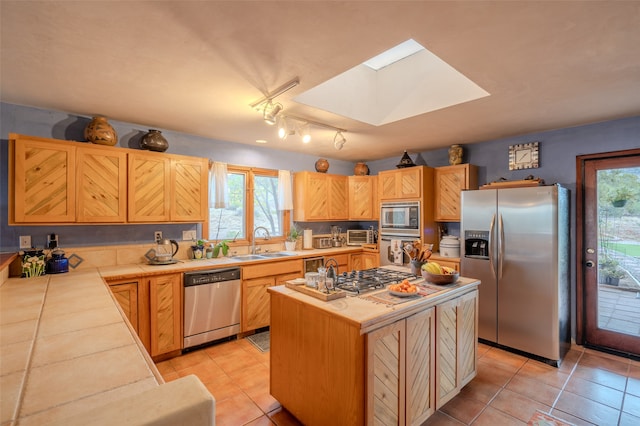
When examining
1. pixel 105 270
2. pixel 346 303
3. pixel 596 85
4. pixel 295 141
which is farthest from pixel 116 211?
pixel 596 85

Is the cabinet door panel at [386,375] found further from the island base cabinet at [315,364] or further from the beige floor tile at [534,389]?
the beige floor tile at [534,389]

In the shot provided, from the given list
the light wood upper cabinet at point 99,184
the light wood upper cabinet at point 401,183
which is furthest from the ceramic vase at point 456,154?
the light wood upper cabinet at point 99,184

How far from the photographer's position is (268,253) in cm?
433

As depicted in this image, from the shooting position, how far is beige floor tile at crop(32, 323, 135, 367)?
1.12 m

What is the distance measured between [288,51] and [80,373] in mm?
1822

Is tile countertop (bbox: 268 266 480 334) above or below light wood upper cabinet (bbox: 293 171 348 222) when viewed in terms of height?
below

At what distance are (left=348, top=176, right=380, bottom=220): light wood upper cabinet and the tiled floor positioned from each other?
255cm

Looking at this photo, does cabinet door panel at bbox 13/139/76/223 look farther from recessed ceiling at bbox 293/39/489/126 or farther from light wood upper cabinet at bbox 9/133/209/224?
recessed ceiling at bbox 293/39/489/126

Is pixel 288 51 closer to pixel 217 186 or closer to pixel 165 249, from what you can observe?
pixel 217 186

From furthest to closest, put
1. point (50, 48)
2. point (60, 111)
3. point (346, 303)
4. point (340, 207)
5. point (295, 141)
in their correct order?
point (340, 207), point (295, 141), point (60, 111), point (346, 303), point (50, 48)

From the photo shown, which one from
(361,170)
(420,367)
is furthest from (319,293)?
(361,170)

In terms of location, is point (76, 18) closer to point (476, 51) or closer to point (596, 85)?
point (476, 51)

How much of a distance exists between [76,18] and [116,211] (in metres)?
1.94

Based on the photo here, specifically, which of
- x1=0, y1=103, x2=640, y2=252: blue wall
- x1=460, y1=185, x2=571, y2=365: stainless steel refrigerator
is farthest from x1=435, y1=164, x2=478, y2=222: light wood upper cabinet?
x1=460, y1=185, x2=571, y2=365: stainless steel refrigerator
